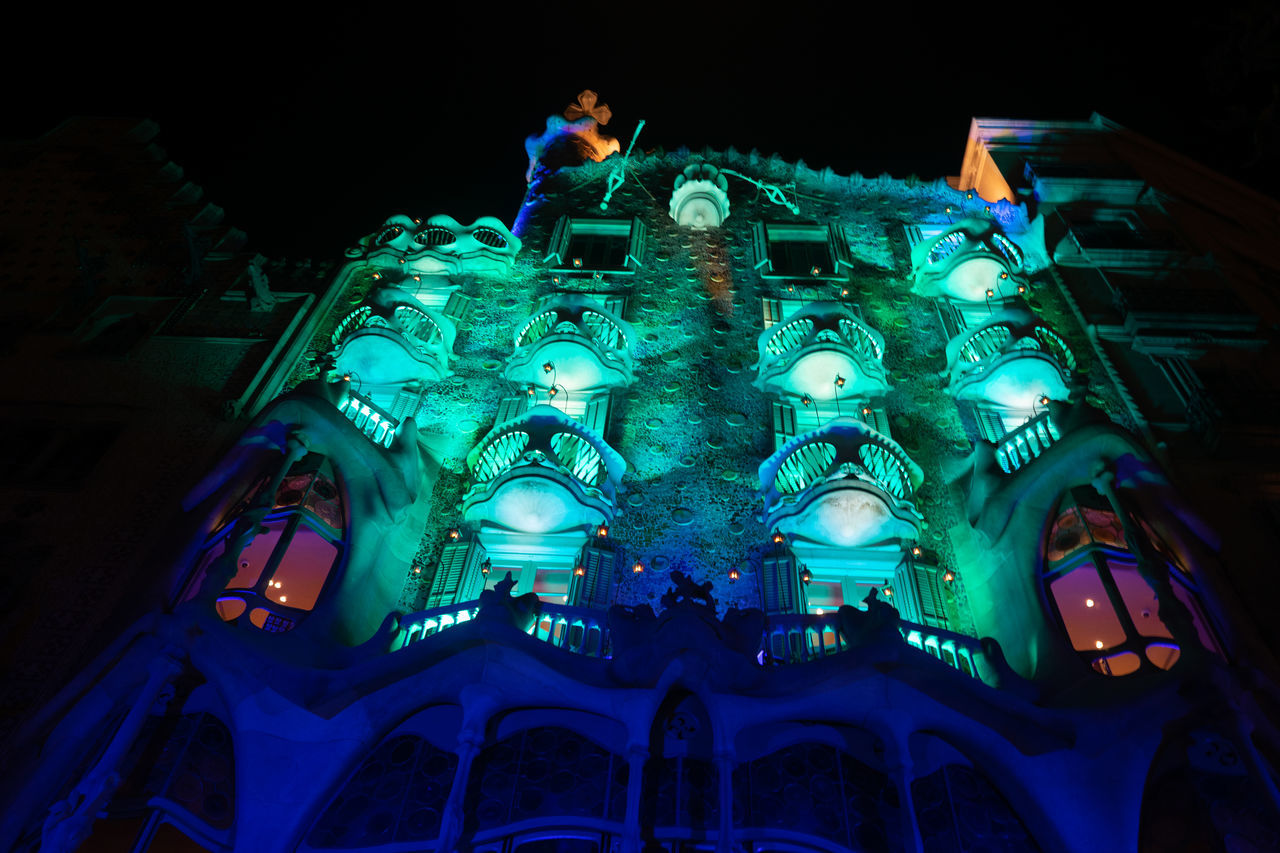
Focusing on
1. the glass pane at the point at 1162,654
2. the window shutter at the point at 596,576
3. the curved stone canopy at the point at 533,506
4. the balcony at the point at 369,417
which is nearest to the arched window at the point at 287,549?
the balcony at the point at 369,417

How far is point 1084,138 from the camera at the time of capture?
25016mm

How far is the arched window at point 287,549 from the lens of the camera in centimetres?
1114

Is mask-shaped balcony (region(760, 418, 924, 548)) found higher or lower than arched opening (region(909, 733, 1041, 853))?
higher

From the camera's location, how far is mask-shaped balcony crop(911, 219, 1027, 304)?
1883cm

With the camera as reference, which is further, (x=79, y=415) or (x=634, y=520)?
(x=79, y=415)

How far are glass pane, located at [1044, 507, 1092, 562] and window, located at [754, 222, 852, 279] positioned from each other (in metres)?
9.20

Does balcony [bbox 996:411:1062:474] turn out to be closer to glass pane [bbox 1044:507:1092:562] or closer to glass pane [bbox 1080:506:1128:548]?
glass pane [bbox 1044:507:1092:562]

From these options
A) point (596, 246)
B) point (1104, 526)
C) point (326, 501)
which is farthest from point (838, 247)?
point (326, 501)

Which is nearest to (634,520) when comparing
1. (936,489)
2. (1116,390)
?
(936,489)

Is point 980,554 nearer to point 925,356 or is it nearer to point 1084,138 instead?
point 925,356

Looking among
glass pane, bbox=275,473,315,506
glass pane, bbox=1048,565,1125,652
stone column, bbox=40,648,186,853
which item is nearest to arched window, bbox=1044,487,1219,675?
glass pane, bbox=1048,565,1125,652

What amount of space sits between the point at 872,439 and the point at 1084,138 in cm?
1707

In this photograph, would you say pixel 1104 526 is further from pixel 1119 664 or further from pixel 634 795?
pixel 634 795

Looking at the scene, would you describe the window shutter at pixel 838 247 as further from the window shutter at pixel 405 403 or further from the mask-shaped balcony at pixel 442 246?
the window shutter at pixel 405 403
